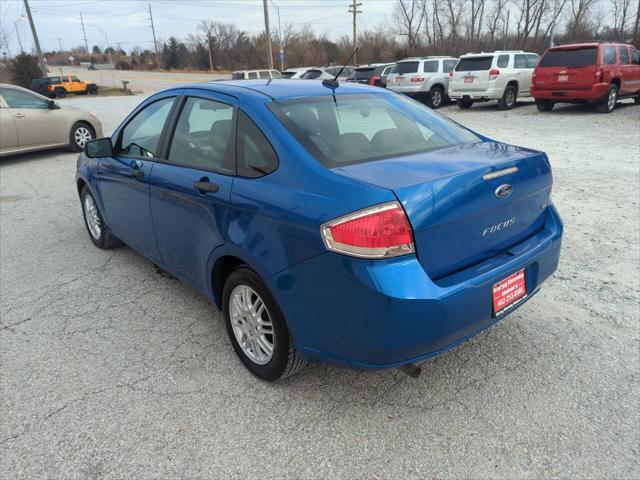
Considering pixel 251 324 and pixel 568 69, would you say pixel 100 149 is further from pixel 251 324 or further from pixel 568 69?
pixel 568 69

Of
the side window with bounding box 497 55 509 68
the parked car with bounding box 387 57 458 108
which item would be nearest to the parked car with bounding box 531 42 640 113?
the side window with bounding box 497 55 509 68

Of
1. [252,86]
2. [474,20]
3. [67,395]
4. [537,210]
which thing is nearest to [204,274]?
[67,395]

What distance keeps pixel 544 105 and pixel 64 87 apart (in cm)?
3192

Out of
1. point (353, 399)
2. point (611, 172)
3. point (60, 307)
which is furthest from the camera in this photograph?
point (611, 172)

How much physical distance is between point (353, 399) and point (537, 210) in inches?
58.5

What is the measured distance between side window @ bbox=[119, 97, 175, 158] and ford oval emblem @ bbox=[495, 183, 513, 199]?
2.33 m

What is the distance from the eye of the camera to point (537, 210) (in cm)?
281

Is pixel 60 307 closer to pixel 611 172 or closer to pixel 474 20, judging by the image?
pixel 611 172

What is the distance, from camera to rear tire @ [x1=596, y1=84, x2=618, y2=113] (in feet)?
45.6

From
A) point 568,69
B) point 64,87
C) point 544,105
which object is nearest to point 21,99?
point 568,69

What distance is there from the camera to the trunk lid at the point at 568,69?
13289 millimetres

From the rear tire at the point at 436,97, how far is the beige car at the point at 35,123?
38.5 ft

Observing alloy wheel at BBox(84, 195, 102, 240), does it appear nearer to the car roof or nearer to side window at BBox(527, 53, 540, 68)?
the car roof

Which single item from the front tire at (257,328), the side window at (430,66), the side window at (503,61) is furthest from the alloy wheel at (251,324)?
the side window at (430,66)
